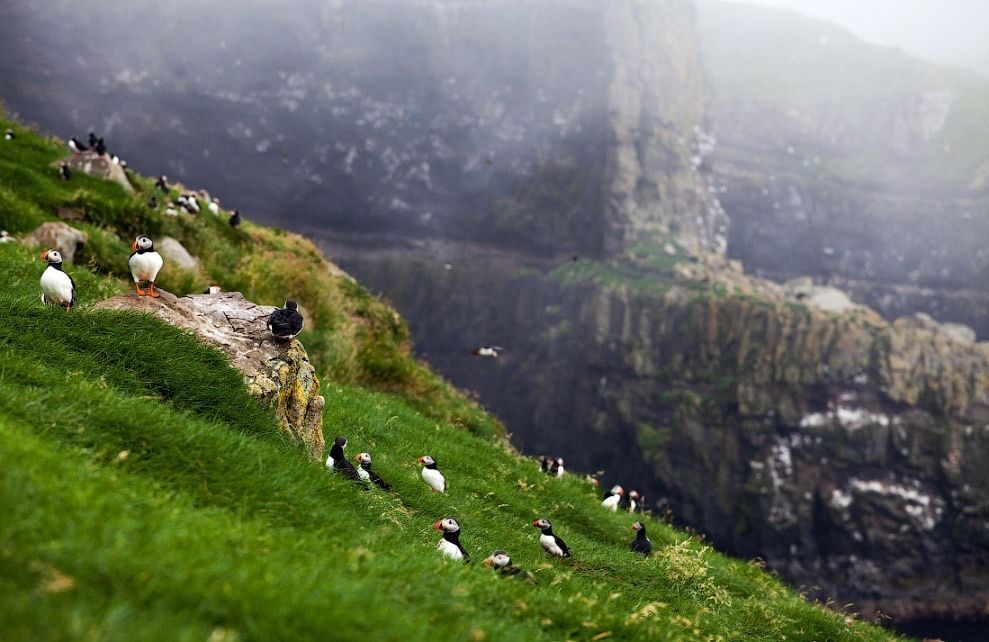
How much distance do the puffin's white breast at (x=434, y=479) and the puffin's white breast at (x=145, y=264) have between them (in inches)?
201

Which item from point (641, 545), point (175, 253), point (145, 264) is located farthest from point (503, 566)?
point (175, 253)

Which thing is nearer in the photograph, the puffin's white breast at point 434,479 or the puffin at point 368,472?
the puffin at point 368,472

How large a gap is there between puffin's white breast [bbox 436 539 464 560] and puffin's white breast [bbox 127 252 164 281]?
5.34 m

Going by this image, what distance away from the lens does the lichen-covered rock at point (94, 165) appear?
23.8m

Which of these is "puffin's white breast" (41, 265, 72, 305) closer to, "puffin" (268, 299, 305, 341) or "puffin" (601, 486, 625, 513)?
"puffin" (268, 299, 305, 341)

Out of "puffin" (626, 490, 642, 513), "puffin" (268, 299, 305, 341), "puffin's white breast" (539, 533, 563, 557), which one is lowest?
"puffin" (626, 490, 642, 513)

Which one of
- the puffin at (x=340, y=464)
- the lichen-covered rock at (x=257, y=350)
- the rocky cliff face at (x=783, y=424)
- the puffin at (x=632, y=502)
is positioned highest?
the lichen-covered rock at (x=257, y=350)

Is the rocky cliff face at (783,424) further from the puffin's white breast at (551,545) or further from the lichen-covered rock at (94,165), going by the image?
the puffin's white breast at (551,545)

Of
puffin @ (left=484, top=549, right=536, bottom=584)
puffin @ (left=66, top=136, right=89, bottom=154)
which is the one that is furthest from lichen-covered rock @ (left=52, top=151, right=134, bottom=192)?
puffin @ (left=484, top=549, right=536, bottom=584)

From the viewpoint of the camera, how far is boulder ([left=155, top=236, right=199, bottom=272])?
1933cm

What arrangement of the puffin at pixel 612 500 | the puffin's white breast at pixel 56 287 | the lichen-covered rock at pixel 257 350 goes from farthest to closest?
the puffin at pixel 612 500
the puffin's white breast at pixel 56 287
the lichen-covered rock at pixel 257 350

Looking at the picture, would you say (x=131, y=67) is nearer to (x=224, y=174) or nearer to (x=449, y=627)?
(x=224, y=174)

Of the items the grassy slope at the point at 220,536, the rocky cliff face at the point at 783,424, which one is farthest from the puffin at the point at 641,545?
the rocky cliff face at the point at 783,424

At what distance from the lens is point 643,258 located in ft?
600
